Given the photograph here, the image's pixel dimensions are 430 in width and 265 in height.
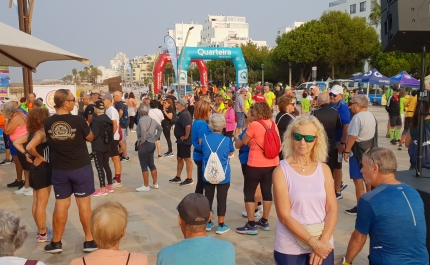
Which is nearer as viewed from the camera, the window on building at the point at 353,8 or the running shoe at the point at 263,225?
the running shoe at the point at 263,225

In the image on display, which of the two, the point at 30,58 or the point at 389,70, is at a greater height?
the point at 389,70

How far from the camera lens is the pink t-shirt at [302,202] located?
248 cm

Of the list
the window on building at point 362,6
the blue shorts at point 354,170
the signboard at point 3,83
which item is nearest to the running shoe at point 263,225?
the blue shorts at point 354,170

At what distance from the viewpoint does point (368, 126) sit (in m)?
4.86

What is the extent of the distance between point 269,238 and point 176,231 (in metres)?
1.24

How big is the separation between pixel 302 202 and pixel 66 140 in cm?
262

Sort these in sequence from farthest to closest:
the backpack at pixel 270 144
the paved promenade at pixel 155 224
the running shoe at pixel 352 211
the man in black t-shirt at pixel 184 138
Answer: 1. the man in black t-shirt at pixel 184 138
2. the running shoe at pixel 352 211
3. the backpack at pixel 270 144
4. the paved promenade at pixel 155 224

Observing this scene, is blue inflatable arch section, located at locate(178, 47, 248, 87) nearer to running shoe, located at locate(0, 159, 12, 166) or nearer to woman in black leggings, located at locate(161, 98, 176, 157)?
woman in black leggings, located at locate(161, 98, 176, 157)

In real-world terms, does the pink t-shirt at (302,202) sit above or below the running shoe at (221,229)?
above

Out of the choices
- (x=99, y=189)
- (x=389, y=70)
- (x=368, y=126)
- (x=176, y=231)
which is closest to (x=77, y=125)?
(x=176, y=231)

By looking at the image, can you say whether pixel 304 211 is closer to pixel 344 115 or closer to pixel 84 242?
pixel 84 242

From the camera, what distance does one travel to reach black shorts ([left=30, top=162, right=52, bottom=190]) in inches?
171

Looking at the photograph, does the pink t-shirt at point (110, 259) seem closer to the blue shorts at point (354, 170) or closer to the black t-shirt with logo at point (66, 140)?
the black t-shirt with logo at point (66, 140)

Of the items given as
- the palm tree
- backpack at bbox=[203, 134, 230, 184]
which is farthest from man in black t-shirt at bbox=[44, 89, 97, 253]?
the palm tree
